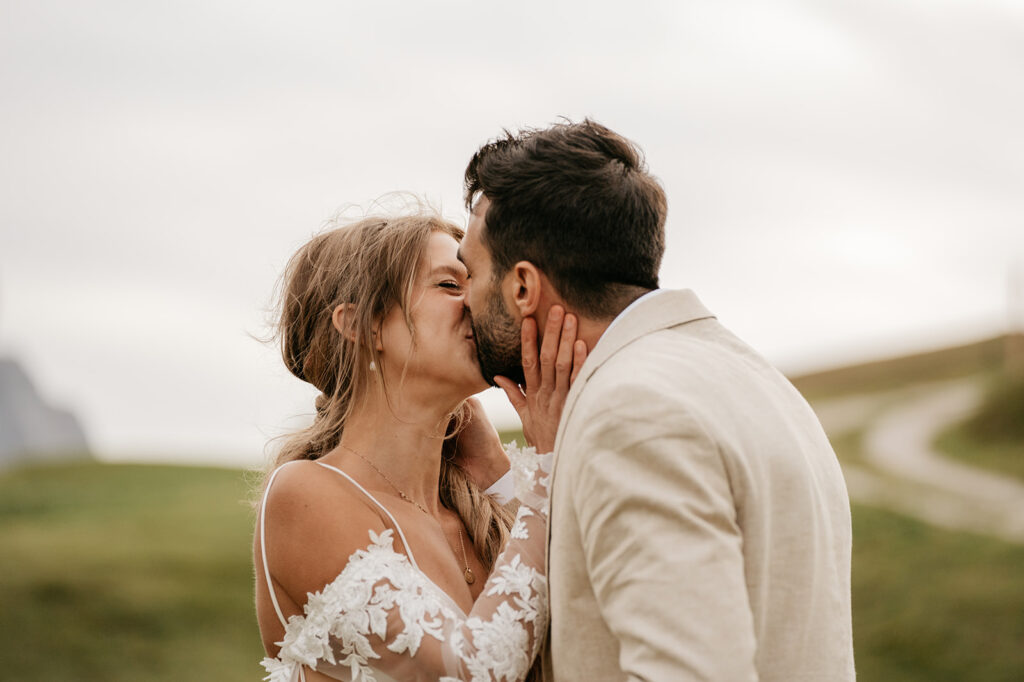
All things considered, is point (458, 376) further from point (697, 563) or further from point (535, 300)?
point (697, 563)

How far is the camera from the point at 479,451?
16.1ft

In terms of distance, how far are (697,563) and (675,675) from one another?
0.85 feet

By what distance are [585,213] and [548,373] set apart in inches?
20.6

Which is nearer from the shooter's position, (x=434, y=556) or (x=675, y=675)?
(x=675, y=675)

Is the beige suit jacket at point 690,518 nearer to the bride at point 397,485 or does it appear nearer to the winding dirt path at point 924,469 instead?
the bride at point 397,485

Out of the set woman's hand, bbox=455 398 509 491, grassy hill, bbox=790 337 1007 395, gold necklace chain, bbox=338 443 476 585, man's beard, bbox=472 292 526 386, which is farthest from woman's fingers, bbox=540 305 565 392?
grassy hill, bbox=790 337 1007 395

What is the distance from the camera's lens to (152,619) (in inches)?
585

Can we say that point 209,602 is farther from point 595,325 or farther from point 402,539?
point 595,325

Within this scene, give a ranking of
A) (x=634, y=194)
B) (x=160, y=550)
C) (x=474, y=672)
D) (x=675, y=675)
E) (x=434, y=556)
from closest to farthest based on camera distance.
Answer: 1. (x=675, y=675)
2. (x=634, y=194)
3. (x=474, y=672)
4. (x=434, y=556)
5. (x=160, y=550)

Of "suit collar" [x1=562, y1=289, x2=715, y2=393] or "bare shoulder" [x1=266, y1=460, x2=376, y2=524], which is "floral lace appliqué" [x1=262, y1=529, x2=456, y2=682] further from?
"suit collar" [x1=562, y1=289, x2=715, y2=393]

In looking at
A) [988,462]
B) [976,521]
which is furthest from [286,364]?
[988,462]

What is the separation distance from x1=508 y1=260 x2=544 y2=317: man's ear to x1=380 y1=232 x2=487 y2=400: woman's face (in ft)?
2.53

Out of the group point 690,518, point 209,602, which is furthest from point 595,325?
point 209,602

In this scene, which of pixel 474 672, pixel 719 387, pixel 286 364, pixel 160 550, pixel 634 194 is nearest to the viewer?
pixel 719 387
